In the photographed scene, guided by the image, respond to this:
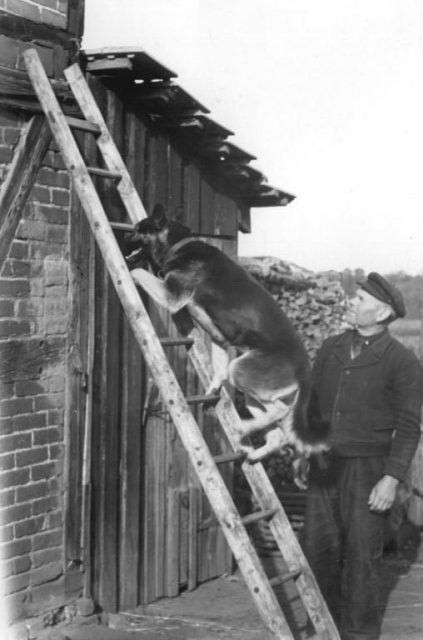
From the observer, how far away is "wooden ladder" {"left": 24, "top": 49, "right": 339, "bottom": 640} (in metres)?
4.43

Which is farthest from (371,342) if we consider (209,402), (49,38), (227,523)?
(49,38)

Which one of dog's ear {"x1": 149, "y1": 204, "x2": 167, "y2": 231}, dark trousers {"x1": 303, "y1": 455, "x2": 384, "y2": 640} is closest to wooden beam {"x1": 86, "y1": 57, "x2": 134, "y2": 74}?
dog's ear {"x1": 149, "y1": 204, "x2": 167, "y2": 231}

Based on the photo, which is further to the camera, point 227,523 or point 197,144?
point 197,144

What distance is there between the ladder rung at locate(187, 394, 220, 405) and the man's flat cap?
4.00ft

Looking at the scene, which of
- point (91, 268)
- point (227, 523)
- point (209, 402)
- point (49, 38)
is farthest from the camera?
point (91, 268)

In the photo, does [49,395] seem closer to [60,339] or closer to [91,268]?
[60,339]

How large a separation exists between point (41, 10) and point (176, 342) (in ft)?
7.98

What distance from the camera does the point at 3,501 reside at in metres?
5.27

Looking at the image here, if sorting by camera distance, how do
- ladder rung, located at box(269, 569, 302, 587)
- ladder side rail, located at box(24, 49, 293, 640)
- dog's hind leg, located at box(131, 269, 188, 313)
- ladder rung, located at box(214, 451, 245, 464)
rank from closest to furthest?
ladder side rail, located at box(24, 49, 293, 640), ladder rung, located at box(269, 569, 302, 587), ladder rung, located at box(214, 451, 245, 464), dog's hind leg, located at box(131, 269, 188, 313)

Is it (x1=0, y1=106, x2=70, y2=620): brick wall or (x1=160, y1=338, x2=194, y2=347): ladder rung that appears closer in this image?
(x1=160, y1=338, x2=194, y2=347): ladder rung

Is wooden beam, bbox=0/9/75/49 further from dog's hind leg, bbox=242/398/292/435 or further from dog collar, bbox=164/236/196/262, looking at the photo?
dog's hind leg, bbox=242/398/292/435

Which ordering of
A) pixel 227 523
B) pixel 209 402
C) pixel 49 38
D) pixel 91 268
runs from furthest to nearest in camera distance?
pixel 91 268, pixel 49 38, pixel 209 402, pixel 227 523

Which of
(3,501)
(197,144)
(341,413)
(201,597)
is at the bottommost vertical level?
(201,597)

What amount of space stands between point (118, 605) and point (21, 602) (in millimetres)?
1074
